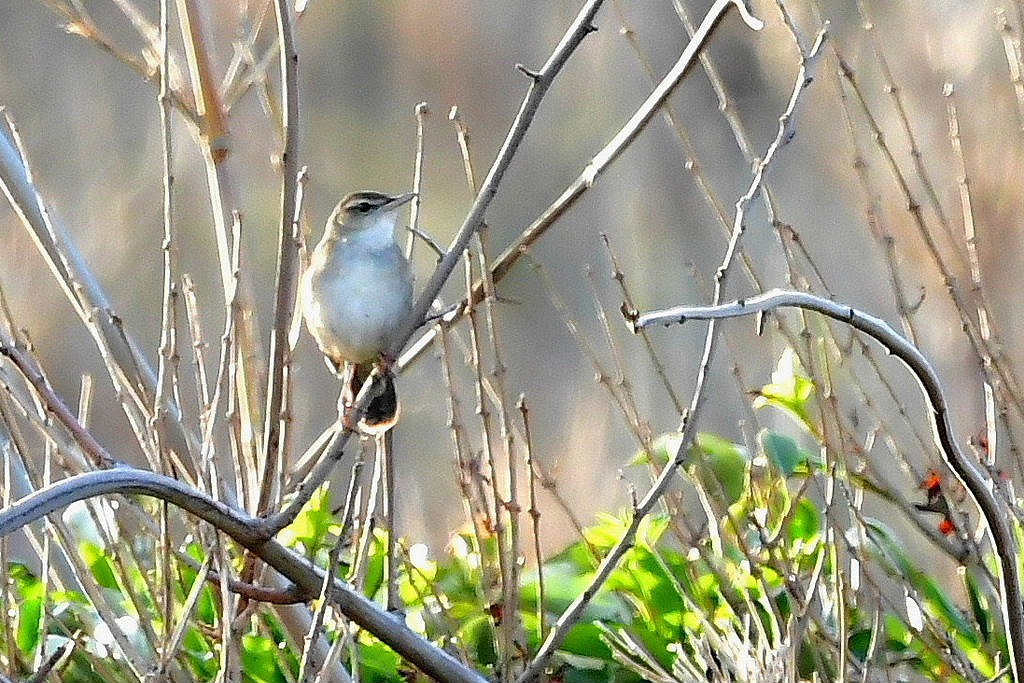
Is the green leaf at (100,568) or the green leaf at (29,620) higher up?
the green leaf at (100,568)

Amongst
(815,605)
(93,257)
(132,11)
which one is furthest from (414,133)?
(815,605)

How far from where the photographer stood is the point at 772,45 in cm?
905

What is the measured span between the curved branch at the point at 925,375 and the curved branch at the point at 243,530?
0.61 metres

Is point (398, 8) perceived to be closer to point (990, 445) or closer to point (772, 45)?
point (772, 45)

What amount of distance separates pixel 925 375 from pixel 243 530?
3.09 feet

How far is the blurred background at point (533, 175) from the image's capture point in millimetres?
8008

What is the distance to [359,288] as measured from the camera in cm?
320

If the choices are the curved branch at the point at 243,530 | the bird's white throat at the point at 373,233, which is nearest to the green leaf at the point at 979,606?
the curved branch at the point at 243,530

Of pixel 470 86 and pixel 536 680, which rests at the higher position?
pixel 470 86

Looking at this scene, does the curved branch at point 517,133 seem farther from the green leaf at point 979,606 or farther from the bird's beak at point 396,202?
the green leaf at point 979,606

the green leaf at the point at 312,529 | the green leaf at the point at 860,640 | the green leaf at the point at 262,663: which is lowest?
the green leaf at the point at 262,663

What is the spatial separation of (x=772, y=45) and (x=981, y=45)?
64.2 inches

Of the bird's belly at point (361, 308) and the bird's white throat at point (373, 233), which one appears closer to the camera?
the bird's belly at point (361, 308)

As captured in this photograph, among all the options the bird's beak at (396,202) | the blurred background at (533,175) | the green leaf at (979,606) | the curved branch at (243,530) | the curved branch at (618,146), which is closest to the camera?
the curved branch at (243,530)
